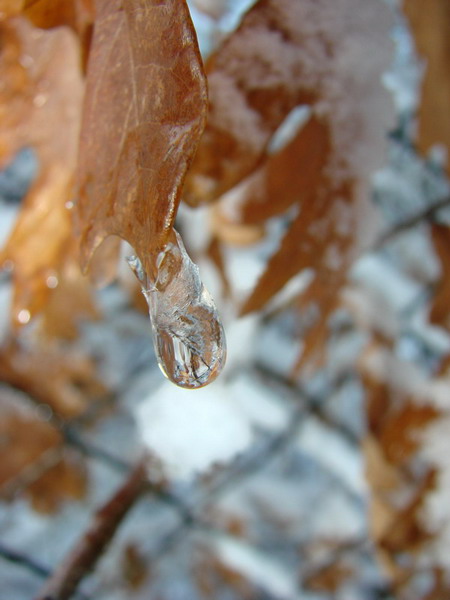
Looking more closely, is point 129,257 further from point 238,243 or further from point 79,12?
point 238,243

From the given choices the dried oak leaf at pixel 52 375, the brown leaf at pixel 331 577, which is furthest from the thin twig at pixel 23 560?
the brown leaf at pixel 331 577

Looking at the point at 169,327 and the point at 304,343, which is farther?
the point at 304,343

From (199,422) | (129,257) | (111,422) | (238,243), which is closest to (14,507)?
(111,422)

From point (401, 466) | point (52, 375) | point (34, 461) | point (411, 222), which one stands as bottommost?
point (34, 461)

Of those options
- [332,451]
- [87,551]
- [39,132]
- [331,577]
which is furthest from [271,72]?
[331,577]

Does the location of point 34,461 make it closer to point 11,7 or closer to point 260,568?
point 260,568
